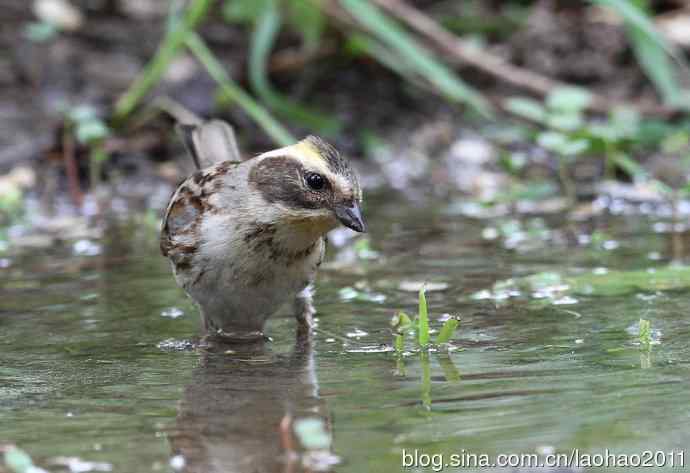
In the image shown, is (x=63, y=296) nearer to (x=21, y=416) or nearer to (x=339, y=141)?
(x=21, y=416)

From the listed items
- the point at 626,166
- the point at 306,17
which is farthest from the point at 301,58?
the point at 626,166

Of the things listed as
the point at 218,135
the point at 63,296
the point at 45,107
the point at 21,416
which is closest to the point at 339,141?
the point at 45,107

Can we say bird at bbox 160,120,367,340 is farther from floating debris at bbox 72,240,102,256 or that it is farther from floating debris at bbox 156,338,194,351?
floating debris at bbox 72,240,102,256

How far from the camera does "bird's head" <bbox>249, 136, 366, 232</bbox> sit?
524 centimetres

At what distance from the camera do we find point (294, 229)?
5.38 metres

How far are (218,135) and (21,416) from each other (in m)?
2.99

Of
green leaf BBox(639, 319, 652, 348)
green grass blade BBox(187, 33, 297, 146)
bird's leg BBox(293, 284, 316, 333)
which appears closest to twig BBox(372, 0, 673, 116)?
green grass blade BBox(187, 33, 297, 146)

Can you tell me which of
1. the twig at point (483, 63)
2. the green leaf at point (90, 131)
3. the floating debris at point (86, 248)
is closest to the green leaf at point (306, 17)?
the twig at point (483, 63)

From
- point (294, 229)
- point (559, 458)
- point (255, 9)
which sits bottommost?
point (559, 458)

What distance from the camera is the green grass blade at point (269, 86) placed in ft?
31.8

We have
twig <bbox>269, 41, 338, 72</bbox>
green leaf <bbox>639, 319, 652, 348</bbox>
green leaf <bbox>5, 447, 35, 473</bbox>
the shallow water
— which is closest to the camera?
green leaf <bbox>5, 447, 35, 473</bbox>

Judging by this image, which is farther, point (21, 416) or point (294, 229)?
point (294, 229)

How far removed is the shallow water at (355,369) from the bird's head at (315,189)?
0.53 metres

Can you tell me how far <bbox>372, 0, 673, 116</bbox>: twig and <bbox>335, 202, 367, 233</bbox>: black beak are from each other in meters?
4.98
